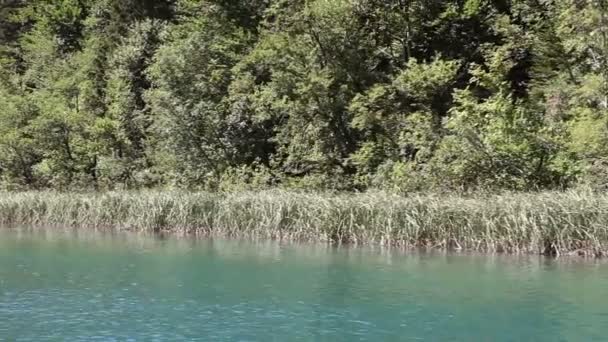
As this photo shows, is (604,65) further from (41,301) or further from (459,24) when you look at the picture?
(41,301)

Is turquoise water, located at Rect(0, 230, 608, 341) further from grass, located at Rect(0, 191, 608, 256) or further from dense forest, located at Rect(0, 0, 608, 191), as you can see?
dense forest, located at Rect(0, 0, 608, 191)

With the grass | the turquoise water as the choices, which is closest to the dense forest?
the grass

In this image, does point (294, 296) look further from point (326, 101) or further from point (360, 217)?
point (326, 101)

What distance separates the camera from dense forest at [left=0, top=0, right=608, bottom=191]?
2069cm

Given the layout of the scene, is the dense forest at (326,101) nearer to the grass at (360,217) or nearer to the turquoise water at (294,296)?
the grass at (360,217)

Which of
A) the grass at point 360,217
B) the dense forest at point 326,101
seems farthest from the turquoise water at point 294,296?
the dense forest at point 326,101

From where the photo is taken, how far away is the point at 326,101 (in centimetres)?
2550

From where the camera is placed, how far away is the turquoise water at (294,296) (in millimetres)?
10430

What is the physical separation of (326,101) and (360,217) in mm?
7144

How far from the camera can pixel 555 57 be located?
2323cm

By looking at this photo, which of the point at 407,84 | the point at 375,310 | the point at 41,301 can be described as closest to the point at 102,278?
the point at 41,301

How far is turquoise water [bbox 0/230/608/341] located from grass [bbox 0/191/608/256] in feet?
2.65

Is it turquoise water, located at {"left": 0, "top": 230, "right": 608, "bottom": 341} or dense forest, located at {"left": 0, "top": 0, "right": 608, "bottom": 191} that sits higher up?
dense forest, located at {"left": 0, "top": 0, "right": 608, "bottom": 191}

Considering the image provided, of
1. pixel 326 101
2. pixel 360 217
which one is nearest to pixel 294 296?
pixel 360 217
